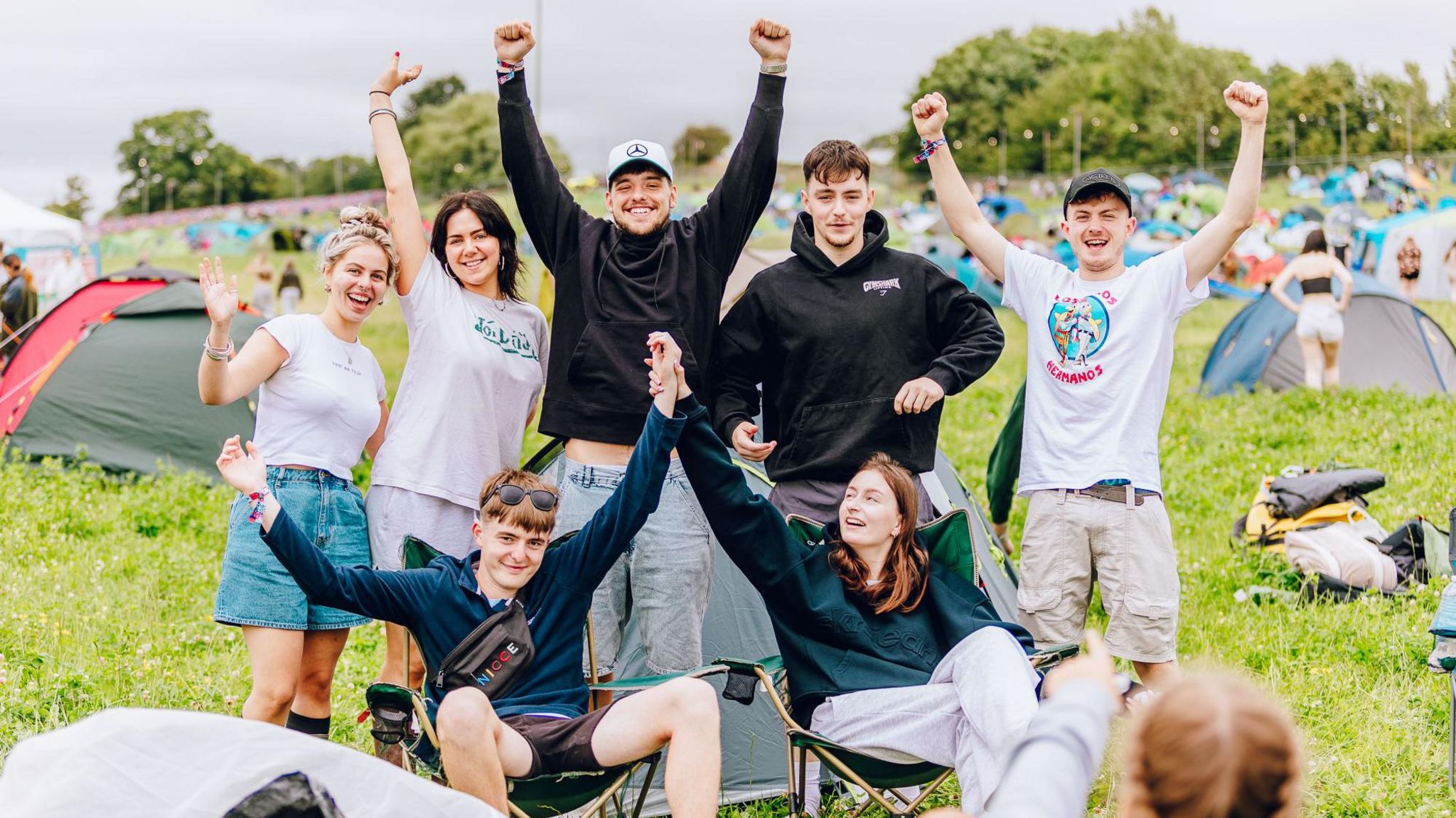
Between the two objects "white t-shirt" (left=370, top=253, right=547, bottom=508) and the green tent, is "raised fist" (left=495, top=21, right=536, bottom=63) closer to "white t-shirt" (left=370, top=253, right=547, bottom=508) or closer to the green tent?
"white t-shirt" (left=370, top=253, right=547, bottom=508)

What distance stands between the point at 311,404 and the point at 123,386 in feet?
18.2

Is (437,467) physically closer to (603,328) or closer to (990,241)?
(603,328)

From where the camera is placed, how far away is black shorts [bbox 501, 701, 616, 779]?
291 centimetres

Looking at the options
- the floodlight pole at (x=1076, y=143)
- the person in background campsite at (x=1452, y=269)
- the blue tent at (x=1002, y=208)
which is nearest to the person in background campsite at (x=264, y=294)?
the person in background campsite at (x=1452, y=269)

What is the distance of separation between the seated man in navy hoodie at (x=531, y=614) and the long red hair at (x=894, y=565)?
61 cm

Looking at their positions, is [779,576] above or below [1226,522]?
above

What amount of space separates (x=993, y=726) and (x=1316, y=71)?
1885 inches

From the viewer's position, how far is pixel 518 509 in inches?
125

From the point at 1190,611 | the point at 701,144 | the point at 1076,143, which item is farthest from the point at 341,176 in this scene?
the point at 1190,611

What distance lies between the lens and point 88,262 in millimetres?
15781

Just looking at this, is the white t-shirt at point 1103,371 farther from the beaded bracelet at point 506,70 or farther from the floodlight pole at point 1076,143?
the floodlight pole at point 1076,143

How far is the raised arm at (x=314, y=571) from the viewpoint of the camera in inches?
114

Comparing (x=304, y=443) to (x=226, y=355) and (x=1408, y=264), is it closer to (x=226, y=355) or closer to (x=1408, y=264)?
(x=226, y=355)

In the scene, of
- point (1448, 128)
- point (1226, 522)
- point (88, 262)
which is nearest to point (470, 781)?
point (1226, 522)
